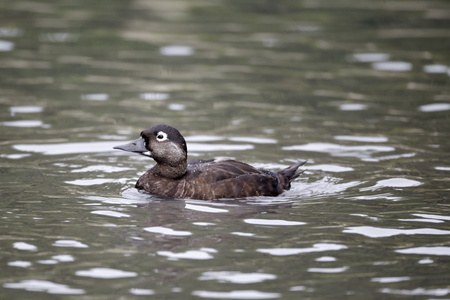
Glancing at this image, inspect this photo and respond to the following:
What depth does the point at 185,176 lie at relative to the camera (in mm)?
11344

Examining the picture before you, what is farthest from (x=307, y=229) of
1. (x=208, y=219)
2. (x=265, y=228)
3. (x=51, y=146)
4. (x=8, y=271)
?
(x=51, y=146)

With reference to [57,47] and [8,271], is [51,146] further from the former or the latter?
[57,47]

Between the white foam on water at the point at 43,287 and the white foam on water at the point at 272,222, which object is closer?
the white foam on water at the point at 43,287

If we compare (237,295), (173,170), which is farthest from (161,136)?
(237,295)

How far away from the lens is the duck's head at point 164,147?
11227mm

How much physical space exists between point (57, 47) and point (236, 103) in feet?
18.8

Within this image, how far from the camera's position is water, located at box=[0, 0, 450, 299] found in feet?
27.5

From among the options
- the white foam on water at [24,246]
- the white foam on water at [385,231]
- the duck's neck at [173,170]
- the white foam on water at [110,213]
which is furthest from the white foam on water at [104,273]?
the duck's neck at [173,170]

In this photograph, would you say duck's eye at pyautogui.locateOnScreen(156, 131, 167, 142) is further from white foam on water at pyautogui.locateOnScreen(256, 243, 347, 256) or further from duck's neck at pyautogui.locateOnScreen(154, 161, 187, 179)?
white foam on water at pyautogui.locateOnScreen(256, 243, 347, 256)

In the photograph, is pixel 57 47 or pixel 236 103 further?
pixel 57 47

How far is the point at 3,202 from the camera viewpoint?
1066 centimetres

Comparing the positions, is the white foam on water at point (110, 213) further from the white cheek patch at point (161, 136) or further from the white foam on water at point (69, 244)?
the white cheek patch at point (161, 136)

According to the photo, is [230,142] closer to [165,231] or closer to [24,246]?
[165,231]

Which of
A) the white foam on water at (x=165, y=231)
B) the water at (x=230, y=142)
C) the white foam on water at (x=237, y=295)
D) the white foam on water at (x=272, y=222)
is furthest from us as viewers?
the white foam on water at (x=272, y=222)
